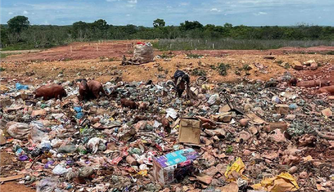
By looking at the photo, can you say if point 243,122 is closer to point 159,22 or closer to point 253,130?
point 253,130

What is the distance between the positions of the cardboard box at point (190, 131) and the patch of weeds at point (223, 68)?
515 centimetres

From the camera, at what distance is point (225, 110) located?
640cm

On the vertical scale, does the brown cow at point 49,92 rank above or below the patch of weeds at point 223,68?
below

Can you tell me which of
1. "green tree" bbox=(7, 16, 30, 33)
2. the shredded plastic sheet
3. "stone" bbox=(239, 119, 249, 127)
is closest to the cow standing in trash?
"stone" bbox=(239, 119, 249, 127)

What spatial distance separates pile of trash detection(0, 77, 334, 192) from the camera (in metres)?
3.93

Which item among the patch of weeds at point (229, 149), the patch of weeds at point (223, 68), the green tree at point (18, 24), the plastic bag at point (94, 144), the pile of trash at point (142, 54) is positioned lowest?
the patch of weeds at point (229, 149)

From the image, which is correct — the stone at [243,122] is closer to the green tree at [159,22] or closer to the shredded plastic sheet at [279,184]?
the shredded plastic sheet at [279,184]

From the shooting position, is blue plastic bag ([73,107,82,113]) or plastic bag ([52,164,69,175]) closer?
plastic bag ([52,164,69,175])

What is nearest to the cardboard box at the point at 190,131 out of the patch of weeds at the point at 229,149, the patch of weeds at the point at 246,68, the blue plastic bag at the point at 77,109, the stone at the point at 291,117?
the patch of weeds at the point at 229,149

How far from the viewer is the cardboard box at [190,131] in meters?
5.01

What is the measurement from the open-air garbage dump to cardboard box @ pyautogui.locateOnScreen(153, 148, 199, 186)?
0.6 inches

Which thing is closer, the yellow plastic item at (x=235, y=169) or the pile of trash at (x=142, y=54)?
the yellow plastic item at (x=235, y=169)

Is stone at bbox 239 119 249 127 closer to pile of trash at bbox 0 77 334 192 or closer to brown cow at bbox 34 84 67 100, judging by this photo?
pile of trash at bbox 0 77 334 192

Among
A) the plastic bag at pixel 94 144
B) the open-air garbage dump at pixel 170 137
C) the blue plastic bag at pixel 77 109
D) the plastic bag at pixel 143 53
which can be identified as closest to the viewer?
the open-air garbage dump at pixel 170 137
